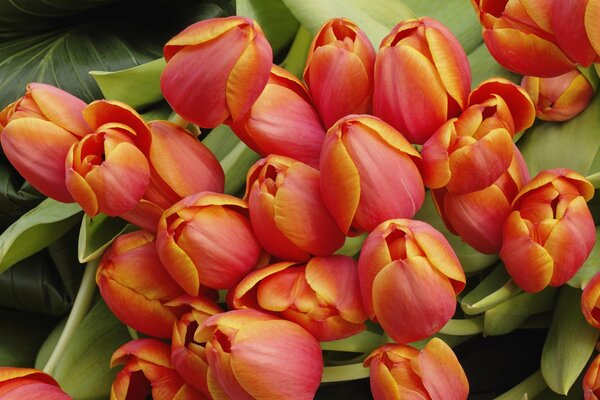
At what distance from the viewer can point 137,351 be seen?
38cm

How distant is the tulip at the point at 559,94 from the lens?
450 millimetres

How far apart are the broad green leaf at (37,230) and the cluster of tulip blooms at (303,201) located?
0.07m

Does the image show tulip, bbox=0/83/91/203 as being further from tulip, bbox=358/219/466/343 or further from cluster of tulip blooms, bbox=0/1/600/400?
tulip, bbox=358/219/466/343

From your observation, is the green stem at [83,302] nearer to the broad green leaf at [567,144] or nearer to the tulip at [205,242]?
the tulip at [205,242]

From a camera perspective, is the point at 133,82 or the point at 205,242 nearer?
the point at 205,242

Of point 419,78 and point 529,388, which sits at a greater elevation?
point 419,78

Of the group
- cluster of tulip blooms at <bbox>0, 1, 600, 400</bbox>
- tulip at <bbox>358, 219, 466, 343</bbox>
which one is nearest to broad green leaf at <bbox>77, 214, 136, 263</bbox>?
cluster of tulip blooms at <bbox>0, 1, 600, 400</bbox>

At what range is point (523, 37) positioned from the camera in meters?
0.40

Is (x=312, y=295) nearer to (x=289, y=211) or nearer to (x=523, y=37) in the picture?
(x=289, y=211)

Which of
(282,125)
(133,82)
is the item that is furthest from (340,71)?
(133,82)

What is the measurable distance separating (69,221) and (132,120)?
110 mm

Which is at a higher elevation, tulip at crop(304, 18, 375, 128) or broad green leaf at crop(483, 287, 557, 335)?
tulip at crop(304, 18, 375, 128)

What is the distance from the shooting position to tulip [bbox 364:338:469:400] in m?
0.34

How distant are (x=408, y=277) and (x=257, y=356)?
6cm
